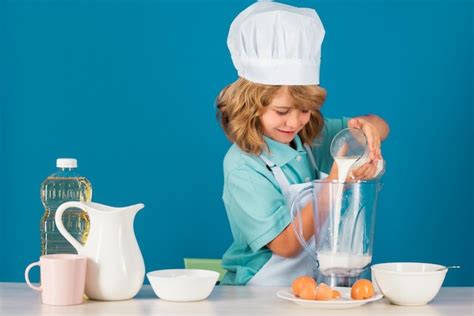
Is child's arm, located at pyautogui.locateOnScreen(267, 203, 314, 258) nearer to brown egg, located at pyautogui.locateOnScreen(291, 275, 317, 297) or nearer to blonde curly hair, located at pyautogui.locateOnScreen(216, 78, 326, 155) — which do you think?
blonde curly hair, located at pyautogui.locateOnScreen(216, 78, 326, 155)

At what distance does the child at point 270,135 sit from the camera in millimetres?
1845

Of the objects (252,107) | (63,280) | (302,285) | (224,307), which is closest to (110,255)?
(63,280)

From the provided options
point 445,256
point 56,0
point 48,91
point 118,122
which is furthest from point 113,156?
point 445,256

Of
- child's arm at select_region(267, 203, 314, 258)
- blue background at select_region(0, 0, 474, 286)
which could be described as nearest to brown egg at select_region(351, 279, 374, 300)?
child's arm at select_region(267, 203, 314, 258)

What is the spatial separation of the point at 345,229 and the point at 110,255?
0.40 meters

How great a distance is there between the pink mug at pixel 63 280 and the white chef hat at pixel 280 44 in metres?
0.62

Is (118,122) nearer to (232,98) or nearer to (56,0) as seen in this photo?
(56,0)

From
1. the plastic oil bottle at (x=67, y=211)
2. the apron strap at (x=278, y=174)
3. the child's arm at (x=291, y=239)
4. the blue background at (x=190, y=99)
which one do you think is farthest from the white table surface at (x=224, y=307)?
the blue background at (x=190, y=99)

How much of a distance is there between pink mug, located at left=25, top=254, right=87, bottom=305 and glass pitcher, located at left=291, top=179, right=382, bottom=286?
41cm

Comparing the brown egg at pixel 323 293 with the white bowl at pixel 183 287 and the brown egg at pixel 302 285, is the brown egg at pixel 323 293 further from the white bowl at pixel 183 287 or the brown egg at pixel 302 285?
the white bowl at pixel 183 287

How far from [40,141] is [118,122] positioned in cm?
25

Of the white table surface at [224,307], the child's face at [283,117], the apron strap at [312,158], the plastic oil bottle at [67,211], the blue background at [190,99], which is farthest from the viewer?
the blue background at [190,99]

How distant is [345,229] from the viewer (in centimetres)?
154

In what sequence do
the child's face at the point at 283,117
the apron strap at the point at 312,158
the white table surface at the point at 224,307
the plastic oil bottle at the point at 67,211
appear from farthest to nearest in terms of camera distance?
the apron strap at the point at 312,158 < the child's face at the point at 283,117 < the plastic oil bottle at the point at 67,211 < the white table surface at the point at 224,307
